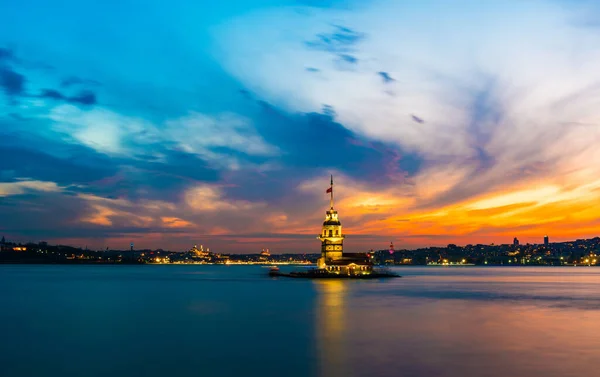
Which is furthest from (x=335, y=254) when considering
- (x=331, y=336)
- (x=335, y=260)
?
(x=331, y=336)

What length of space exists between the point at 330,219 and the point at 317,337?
95203 millimetres

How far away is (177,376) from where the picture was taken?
101 feet

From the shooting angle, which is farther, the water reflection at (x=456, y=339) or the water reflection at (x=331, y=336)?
the water reflection at (x=331, y=336)

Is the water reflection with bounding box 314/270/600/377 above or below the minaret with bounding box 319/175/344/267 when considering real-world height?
below

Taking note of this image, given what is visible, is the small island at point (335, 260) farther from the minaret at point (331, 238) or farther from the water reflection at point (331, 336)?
the water reflection at point (331, 336)

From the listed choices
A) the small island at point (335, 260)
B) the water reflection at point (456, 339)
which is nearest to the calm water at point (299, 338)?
the water reflection at point (456, 339)

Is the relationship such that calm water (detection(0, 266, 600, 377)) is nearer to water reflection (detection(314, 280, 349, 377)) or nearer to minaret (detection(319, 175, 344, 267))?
water reflection (detection(314, 280, 349, 377))

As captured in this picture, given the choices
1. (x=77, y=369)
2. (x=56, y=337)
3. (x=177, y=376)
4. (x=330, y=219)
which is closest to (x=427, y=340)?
(x=177, y=376)

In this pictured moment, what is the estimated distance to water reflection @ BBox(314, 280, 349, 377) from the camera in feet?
109

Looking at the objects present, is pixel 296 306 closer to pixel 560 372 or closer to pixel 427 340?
pixel 427 340

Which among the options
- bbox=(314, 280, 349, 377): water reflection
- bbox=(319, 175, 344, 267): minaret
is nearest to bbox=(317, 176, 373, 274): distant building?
bbox=(319, 175, 344, 267): minaret

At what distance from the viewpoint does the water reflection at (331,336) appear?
33188mm

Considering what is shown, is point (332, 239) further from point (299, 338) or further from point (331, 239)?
point (299, 338)

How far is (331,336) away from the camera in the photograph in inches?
1764
